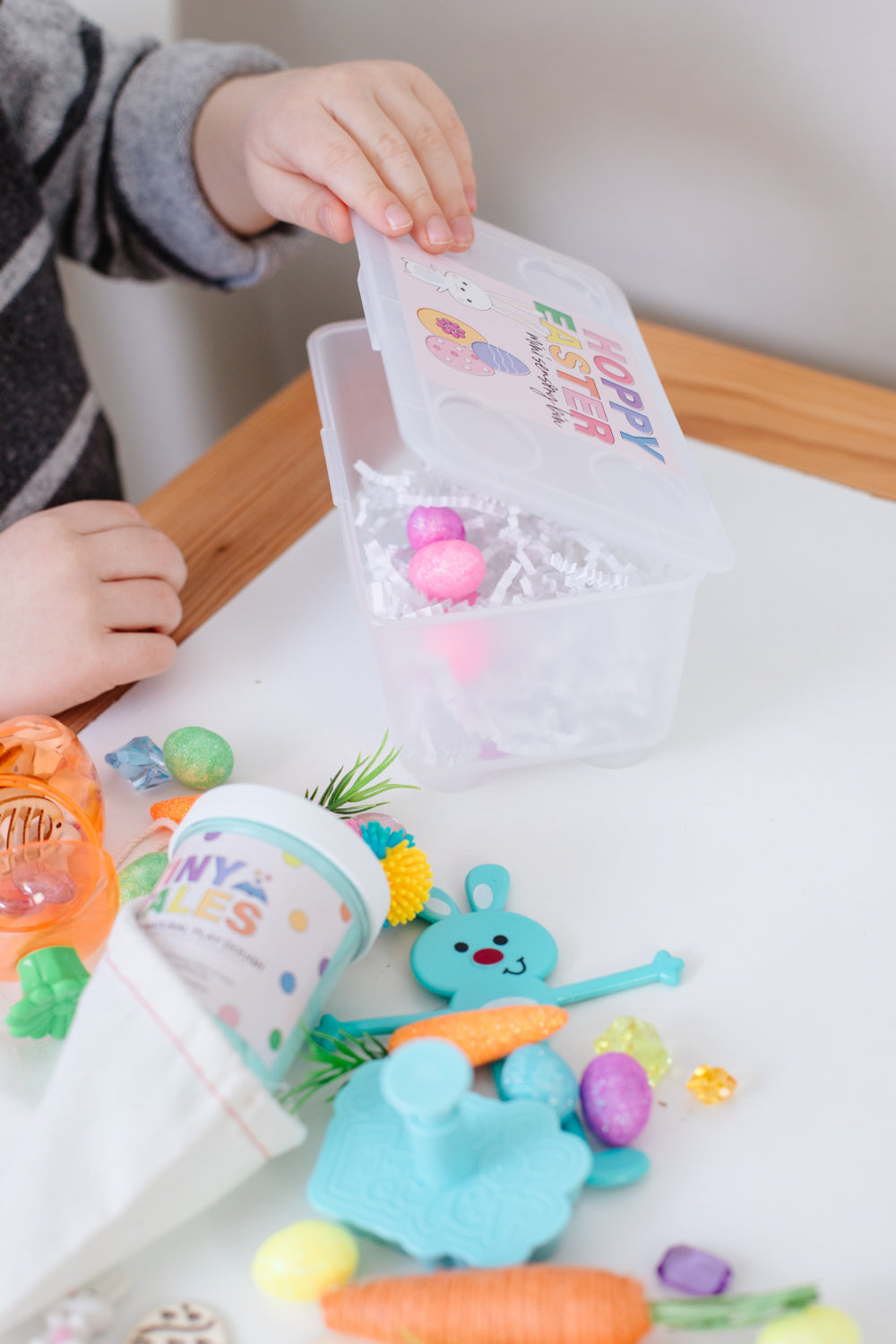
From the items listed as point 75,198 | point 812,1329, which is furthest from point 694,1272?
point 75,198

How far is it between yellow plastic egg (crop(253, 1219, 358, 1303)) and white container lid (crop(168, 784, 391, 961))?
99 mm

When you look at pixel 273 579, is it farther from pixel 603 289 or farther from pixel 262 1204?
pixel 262 1204

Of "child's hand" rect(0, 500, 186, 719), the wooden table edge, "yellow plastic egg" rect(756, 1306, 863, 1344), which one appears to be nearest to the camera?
"yellow plastic egg" rect(756, 1306, 863, 1344)

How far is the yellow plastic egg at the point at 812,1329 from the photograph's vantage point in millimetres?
293

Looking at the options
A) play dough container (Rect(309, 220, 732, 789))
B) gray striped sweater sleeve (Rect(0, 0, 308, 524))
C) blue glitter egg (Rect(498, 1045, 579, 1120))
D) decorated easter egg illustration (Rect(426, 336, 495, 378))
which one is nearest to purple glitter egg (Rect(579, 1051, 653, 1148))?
blue glitter egg (Rect(498, 1045, 579, 1120))

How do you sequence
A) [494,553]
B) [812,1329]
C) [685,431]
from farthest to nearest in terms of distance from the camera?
[685,431] < [494,553] < [812,1329]

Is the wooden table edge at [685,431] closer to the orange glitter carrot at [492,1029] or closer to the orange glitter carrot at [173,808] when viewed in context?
the orange glitter carrot at [173,808]

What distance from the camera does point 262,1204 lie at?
1.16 feet

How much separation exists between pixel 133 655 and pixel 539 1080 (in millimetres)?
293

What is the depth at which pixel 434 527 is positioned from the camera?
0.52m

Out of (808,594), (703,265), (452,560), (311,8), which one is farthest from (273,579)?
(311,8)

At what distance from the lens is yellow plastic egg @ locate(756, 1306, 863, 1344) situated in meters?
0.29

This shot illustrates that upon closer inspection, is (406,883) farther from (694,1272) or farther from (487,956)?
(694,1272)

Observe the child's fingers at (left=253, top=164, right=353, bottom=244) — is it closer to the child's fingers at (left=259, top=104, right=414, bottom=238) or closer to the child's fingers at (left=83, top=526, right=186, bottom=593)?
the child's fingers at (left=259, top=104, right=414, bottom=238)
